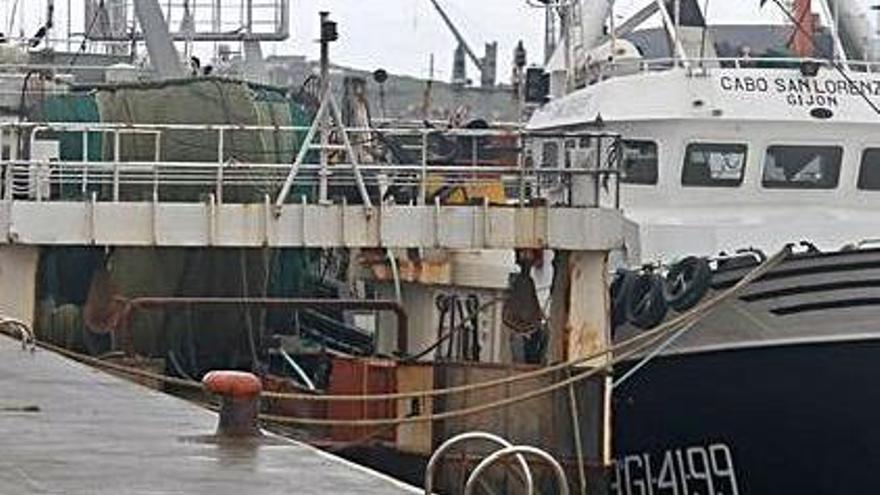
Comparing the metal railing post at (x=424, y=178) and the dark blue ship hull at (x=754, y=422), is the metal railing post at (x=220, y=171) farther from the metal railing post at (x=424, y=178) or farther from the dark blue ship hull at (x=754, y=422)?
the dark blue ship hull at (x=754, y=422)

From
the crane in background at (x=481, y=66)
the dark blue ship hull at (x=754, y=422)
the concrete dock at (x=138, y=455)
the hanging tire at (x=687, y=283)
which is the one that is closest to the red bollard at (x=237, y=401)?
the concrete dock at (x=138, y=455)

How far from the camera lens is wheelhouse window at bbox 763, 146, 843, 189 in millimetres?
19359

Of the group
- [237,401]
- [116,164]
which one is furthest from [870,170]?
[237,401]

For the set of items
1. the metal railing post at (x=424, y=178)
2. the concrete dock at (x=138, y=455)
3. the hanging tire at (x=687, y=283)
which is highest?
the metal railing post at (x=424, y=178)

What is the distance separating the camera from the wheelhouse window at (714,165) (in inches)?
764

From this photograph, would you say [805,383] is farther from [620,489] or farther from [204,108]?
[204,108]

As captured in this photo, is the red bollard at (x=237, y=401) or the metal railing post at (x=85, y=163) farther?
the metal railing post at (x=85, y=163)

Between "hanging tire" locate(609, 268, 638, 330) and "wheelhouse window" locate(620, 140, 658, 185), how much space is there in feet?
2.95

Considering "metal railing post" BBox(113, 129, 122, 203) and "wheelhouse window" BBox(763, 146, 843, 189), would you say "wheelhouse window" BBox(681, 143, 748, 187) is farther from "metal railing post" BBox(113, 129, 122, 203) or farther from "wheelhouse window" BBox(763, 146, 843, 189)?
"metal railing post" BBox(113, 129, 122, 203)

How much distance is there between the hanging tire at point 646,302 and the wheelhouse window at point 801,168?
4.99 feet

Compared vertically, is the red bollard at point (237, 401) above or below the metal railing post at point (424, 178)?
below

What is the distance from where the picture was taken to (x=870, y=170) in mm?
19391

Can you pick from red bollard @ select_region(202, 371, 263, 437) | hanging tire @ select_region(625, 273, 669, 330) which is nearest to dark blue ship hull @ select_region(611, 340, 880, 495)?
hanging tire @ select_region(625, 273, 669, 330)

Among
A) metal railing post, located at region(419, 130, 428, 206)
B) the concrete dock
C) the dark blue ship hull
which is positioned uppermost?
metal railing post, located at region(419, 130, 428, 206)
